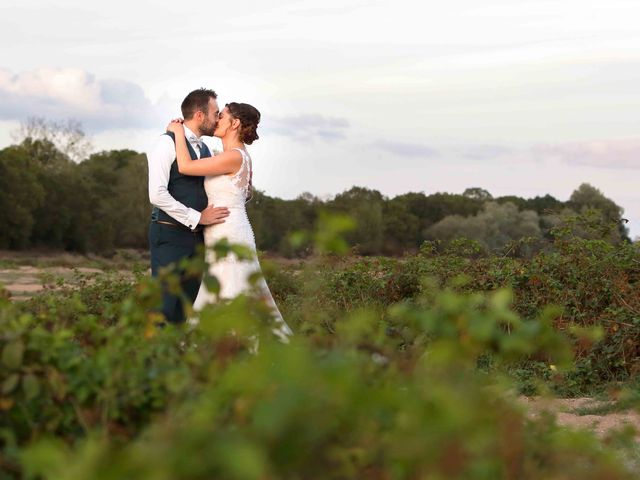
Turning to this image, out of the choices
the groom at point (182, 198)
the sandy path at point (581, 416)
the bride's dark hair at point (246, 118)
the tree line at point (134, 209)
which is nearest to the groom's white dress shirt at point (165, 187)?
the groom at point (182, 198)

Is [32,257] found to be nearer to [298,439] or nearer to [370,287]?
[370,287]

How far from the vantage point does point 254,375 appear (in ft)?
7.47

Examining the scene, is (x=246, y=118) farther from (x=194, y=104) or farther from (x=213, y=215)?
(x=213, y=215)

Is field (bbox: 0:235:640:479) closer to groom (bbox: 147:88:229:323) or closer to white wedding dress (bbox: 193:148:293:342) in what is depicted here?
white wedding dress (bbox: 193:148:293:342)

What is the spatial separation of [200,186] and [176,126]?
554 mm

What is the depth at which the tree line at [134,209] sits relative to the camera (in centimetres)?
3919

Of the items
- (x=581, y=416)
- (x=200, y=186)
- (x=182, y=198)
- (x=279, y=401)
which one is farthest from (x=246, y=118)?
(x=279, y=401)

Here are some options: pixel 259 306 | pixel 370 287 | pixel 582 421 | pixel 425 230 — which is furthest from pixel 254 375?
pixel 425 230

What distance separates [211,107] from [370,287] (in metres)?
5.29

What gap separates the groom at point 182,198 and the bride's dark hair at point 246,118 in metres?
0.18

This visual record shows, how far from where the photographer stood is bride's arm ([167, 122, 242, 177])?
338 inches

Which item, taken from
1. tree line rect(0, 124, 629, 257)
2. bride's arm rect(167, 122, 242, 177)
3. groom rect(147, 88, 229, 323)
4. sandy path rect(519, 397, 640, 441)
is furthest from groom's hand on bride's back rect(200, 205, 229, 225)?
tree line rect(0, 124, 629, 257)

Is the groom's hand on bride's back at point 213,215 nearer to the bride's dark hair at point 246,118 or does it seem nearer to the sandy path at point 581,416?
the bride's dark hair at point 246,118

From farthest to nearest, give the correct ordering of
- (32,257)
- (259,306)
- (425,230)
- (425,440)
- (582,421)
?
(32,257)
(425,230)
(582,421)
(259,306)
(425,440)
